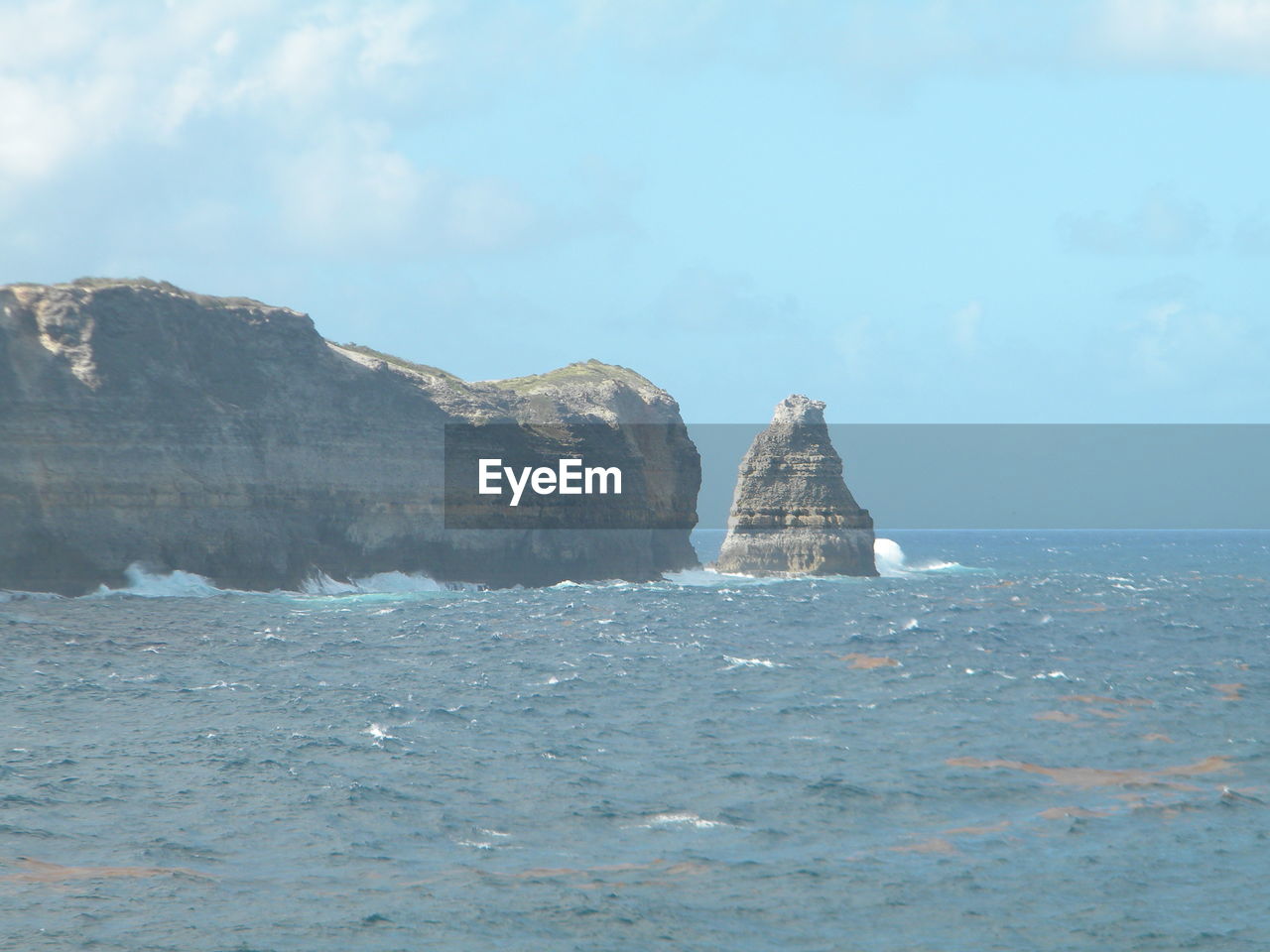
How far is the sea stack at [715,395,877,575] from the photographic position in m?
99.6

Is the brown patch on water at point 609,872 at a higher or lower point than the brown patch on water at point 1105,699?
lower

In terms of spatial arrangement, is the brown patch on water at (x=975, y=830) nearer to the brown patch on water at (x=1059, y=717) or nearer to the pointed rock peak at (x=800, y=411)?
the brown patch on water at (x=1059, y=717)

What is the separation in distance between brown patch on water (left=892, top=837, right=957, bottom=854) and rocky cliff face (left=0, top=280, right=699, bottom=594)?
5074 centimetres

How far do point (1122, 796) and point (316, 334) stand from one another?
61.1 metres

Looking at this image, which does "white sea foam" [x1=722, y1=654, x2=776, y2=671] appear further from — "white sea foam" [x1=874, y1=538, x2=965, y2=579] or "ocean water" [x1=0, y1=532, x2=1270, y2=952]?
"white sea foam" [x1=874, y1=538, x2=965, y2=579]

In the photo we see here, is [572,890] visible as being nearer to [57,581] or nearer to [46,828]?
[46,828]

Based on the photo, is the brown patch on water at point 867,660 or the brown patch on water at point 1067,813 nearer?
the brown patch on water at point 1067,813

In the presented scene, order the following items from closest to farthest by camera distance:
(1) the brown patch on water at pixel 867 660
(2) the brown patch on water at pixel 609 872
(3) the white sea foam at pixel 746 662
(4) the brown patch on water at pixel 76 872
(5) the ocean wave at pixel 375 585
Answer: (4) the brown patch on water at pixel 76 872 → (2) the brown patch on water at pixel 609 872 → (3) the white sea foam at pixel 746 662 → (1) the brown patch on water at pixel 867 660 → (5) the ocean wave at pixel 375 585

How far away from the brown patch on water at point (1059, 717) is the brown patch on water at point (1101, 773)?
4345mm

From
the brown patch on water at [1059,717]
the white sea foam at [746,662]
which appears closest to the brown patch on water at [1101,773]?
the brown patch on water at [1059,717]

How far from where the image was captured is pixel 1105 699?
35.1 m

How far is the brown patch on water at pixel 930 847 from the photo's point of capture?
824 inches

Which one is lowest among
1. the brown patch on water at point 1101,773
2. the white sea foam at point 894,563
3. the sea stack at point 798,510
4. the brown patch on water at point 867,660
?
the white sea foam at point 894,563

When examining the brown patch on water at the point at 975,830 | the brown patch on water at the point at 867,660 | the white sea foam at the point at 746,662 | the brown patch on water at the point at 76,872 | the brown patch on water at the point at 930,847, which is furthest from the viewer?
the brown patch on water at the point at 867,660
